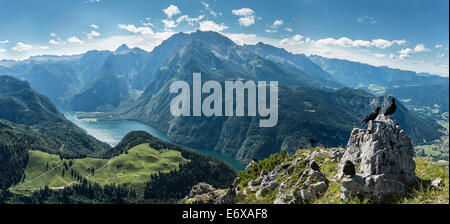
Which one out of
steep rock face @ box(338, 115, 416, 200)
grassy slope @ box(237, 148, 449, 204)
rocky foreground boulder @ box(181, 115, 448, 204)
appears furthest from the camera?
steep rock face @ box(338, 115, 416, 200)

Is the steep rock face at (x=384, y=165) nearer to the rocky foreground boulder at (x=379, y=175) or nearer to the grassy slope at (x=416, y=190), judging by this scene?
the rocky foreground boulder at (x=379, y=175)

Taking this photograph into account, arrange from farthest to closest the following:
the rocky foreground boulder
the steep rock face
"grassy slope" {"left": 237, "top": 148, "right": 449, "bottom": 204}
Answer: the steep rock face, the rocky foreground boulder, "grassy slope" {"left": 237, "top": 148, "right": 449, "bottom": 204}

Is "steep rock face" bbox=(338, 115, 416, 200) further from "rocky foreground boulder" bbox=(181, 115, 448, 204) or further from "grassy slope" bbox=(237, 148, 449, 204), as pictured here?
"grassy slope" bbox=(237, 148, 449, 204)

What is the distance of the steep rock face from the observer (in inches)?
594

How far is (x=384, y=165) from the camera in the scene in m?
16.3

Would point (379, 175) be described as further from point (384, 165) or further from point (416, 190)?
point (416, 190)

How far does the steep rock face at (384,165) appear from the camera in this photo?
1508 centimetres

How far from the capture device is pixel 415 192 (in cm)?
1454

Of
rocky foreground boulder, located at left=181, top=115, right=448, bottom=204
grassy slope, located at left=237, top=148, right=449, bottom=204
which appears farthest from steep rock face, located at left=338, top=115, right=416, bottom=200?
grassy slope, located at left=237, top=148, right=449, bottom=204

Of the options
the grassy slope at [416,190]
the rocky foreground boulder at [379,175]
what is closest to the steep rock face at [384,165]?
the rocky foreground boulder at [379,175]
